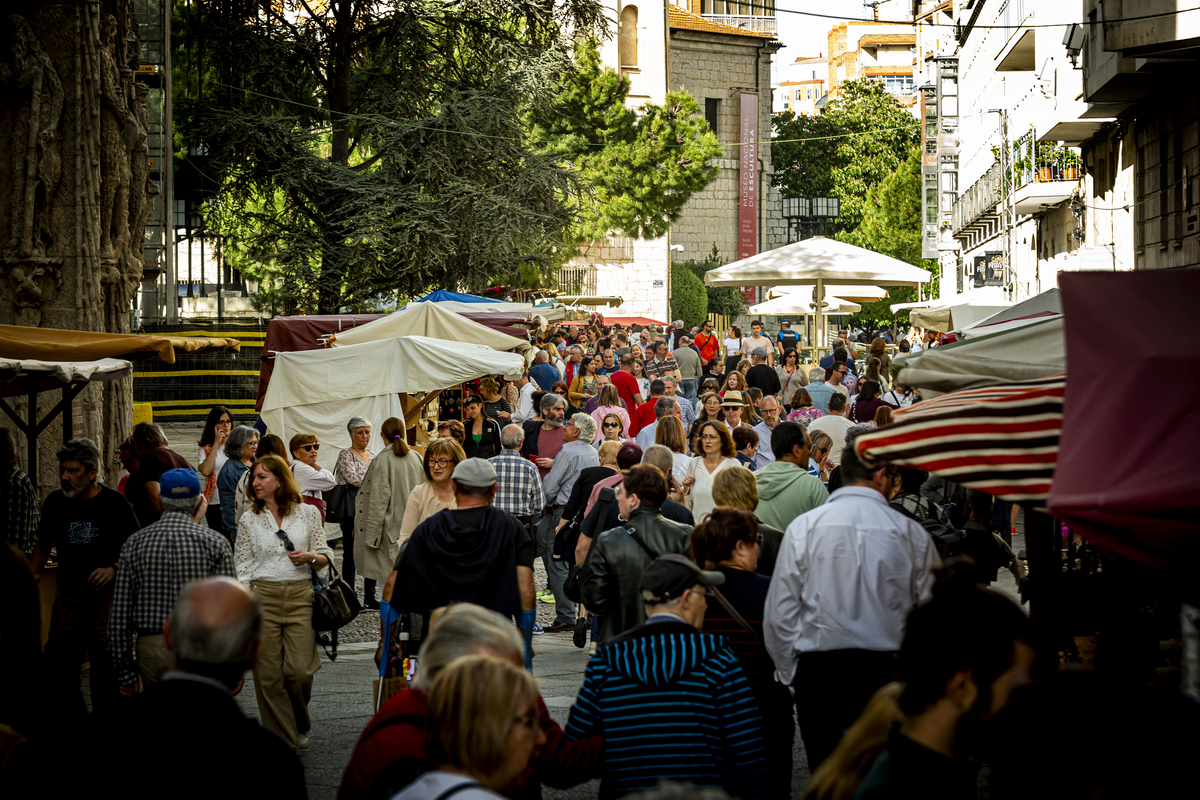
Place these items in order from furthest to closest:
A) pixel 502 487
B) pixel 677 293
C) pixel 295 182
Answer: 1. pixel 677 293
2. pixel 295 182
3. pixel 502 487

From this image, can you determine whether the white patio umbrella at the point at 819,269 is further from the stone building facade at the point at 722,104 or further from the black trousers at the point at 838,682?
the stone building facade at the point at 722,104

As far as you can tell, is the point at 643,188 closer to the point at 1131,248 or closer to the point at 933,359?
the point at 1131,248

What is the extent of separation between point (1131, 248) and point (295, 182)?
1771 centimetres

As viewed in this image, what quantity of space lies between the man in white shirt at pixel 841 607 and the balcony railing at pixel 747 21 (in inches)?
2715

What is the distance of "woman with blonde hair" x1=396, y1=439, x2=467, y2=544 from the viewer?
779cm

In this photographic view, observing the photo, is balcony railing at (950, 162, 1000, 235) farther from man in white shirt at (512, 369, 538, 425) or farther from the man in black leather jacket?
the man in black leather jacket

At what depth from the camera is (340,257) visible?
93.1 feet

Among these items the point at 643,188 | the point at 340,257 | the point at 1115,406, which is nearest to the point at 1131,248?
the point at 340,257

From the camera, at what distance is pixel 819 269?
15969mm

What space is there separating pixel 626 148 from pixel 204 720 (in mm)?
45563

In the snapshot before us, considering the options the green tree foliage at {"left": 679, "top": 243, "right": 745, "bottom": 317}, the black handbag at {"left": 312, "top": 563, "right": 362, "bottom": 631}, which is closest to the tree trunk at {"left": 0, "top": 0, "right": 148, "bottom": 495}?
the black handbag at {"left": 312, "top": 563, "right": 362, "bottom": 631}

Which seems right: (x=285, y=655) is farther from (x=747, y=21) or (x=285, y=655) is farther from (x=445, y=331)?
(x=747, y=21)

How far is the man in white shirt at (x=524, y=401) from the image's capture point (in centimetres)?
1531

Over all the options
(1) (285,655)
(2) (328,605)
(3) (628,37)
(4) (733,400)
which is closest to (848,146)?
(3) (628,37)
